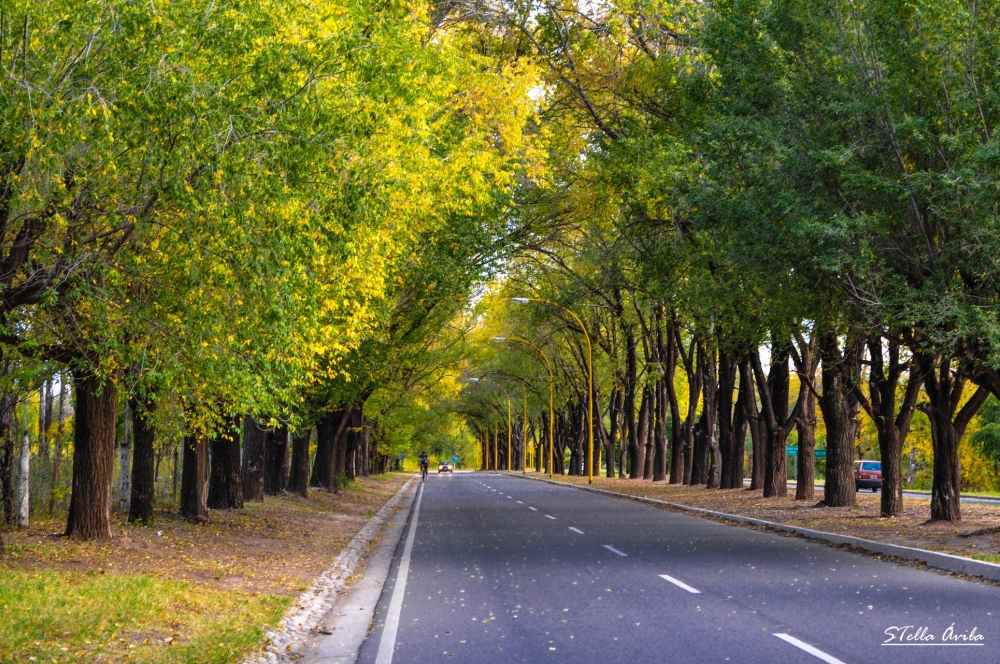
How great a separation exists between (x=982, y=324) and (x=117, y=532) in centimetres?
1333

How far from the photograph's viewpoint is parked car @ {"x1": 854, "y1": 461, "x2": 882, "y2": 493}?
5075cm

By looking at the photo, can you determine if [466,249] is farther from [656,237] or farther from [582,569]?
[582,569]

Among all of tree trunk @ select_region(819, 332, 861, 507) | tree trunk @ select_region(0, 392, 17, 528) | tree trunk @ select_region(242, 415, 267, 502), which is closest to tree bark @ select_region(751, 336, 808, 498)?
tree trunk @ select_region(819, 332, 861, 507)

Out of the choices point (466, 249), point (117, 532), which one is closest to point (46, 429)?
point (117, 532)

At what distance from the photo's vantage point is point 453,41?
65.0ft

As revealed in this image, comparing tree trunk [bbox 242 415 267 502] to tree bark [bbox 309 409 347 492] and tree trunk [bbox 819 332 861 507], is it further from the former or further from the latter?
tree trunk [bbox 819 332 861 507]

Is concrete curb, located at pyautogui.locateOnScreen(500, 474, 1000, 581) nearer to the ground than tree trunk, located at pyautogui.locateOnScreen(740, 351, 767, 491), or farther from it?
nearer to the ground

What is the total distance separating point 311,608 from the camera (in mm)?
11000

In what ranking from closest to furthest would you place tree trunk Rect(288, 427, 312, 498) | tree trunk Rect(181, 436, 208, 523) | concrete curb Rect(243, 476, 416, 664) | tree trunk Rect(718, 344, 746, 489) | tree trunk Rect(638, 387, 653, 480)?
concrete curb Rect(243, 476, 416, 664) < tree trunk Rect(181, 436, 208, 523) < tree trunk Rect(288, 427, 312, 498) < tree trunk Rect(718, 344, 746, 489) < tree trunk Rect(638, 387, 653, 480)

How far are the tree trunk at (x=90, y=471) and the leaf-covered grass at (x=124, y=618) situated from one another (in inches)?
132

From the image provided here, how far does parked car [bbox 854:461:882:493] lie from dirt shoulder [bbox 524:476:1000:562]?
18866 millimetres

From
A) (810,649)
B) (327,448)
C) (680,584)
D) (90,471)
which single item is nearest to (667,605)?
(680,584)

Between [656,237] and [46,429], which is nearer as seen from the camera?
[46,429]

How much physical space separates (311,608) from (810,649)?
5.28 m
